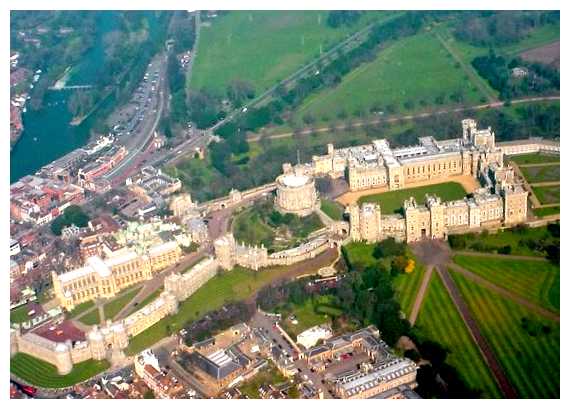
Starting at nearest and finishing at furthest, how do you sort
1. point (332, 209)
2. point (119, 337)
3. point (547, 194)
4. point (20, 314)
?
point (119, 337), point (20, 314), point (547, 194), point (332, 209)

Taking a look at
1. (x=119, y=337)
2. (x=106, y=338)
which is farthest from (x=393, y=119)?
(x=106, y=338)

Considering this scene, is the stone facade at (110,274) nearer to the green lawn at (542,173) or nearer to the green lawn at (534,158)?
the green lawn at (542,173)

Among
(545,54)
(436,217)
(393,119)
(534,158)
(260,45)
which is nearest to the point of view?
(436,217)

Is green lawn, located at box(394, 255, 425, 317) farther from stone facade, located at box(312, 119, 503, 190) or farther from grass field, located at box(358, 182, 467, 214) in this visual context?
stone facade, located at box(312, 119, 503, 190)

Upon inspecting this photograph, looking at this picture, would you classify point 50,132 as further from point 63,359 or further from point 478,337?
point 478,337

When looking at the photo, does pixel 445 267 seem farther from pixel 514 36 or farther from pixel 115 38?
pixel 115 38

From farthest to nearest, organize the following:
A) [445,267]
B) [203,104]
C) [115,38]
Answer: [115,38], [203,104], [445,267]
